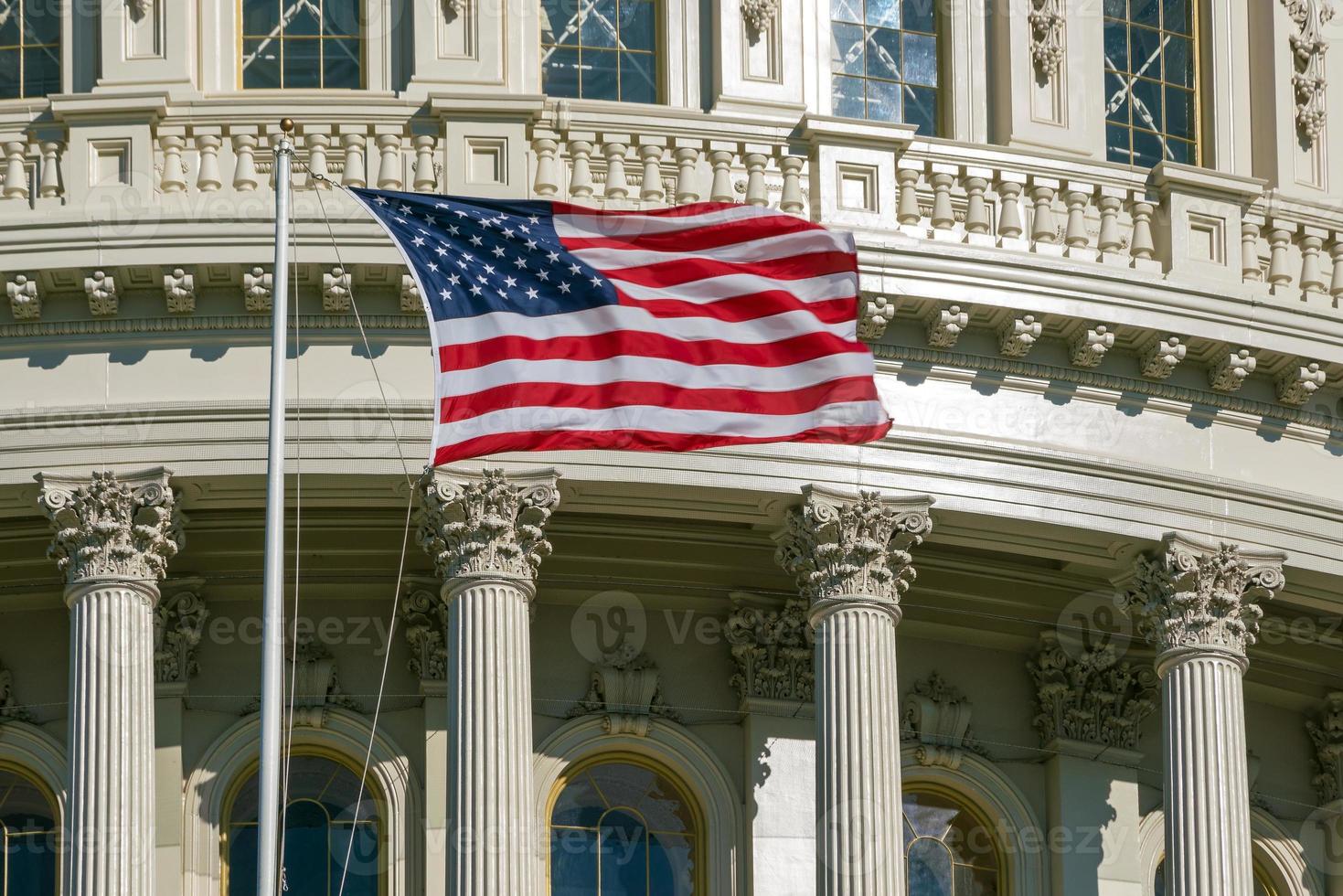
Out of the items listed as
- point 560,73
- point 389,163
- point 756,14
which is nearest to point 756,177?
point 756,14

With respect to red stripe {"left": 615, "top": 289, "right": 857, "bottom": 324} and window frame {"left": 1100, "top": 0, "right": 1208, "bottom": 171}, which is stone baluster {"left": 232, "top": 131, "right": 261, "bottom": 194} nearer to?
red stripe {"left": 615, "top": 289, "right": 857, "bottom": 324}

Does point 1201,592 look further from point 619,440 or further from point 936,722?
point 619,440

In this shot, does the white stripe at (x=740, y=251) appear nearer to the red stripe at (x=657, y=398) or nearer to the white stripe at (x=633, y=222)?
the white stripe at (x=633, y=222)

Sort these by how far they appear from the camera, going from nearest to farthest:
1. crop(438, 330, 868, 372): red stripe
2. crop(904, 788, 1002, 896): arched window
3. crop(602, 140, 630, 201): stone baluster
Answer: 1. crop(438, 330, 868, 372): red stripe
2. crop(602, 140, 630, 201): stone baluster
3. crop(904, 788, 1002, 896): arched window

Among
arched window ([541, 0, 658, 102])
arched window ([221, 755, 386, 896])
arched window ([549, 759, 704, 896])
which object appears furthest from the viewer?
arched window ([541, 0, 658, 102])

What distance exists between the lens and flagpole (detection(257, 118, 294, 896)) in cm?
2908

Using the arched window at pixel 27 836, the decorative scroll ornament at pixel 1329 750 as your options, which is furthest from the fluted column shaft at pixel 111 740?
the decorative scroll ornament at pixel 1329 750

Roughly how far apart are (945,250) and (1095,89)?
4707mm

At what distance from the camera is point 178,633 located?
128 ft

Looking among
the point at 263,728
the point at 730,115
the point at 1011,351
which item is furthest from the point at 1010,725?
the point at 263,728

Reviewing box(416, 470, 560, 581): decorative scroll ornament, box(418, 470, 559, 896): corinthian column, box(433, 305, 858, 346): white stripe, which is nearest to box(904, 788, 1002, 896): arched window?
box(418, 470, 559, 896): corinthian column

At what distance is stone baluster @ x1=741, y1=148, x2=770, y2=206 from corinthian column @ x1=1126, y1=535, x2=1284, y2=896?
211 inches

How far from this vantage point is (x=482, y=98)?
3819cm

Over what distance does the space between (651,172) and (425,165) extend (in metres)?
2.32
